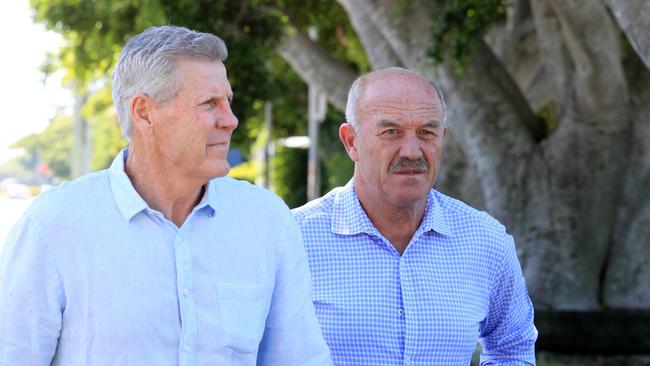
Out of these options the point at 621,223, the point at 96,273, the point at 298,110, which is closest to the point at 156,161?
the point at 96,273

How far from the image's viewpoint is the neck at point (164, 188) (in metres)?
2.89

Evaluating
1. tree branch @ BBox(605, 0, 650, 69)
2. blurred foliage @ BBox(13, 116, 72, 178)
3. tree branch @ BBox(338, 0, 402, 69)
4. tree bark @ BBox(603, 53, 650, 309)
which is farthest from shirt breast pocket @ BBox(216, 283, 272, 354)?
blurred foliage @ BBox(13, 116, 72, 178)

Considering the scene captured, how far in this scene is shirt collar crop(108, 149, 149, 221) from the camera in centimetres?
280

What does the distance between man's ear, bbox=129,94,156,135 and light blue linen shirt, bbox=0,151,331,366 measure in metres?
0.12

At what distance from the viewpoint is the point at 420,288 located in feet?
12.7

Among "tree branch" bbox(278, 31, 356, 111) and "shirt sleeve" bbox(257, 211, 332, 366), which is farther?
"tree branch" bbox(278, 31, 356, 111)

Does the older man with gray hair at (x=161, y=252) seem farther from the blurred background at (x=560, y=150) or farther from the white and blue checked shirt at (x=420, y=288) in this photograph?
the blurred background at (x=560, y=150)

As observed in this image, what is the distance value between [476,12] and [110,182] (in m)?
8.33

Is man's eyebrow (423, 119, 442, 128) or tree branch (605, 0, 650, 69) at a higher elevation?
tree branch (605, 0, 650, 69)

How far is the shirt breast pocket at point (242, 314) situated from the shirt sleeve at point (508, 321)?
1337 mm

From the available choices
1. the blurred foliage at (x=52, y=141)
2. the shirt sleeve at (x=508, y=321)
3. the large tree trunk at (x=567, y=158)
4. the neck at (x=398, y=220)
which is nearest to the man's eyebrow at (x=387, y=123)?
the neck at (x=398, y=220)

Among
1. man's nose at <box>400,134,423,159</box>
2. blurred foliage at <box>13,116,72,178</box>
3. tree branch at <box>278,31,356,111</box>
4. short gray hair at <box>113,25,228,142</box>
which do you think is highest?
tree branch at <box>278,31,356,111</box>

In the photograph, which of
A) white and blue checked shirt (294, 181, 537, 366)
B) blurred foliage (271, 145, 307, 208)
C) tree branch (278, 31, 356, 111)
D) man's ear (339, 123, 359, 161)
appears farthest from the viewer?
blurred foliage (271, 145, 307, 208)

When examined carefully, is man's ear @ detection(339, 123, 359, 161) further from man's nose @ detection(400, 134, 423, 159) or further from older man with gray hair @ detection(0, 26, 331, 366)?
older man with gray hair @ detection(0, 26, 331, 366)
